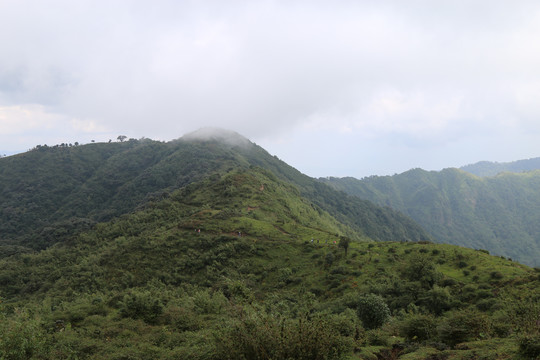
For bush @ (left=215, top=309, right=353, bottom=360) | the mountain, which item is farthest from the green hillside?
the mountain

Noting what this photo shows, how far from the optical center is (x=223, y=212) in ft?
236

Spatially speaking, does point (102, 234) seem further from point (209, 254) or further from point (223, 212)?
point (209, 254)

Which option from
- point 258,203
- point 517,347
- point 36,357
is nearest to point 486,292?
point 517,347

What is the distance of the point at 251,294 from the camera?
27.1 metres

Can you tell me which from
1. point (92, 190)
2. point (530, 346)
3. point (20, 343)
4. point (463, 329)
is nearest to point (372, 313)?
point (463, 329)

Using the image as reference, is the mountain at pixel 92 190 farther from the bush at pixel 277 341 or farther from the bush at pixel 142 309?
the bush at pixel 277 341

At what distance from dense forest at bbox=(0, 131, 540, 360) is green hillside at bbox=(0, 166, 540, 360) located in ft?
0.40

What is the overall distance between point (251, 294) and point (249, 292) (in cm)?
146

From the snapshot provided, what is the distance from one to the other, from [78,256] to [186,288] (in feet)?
117

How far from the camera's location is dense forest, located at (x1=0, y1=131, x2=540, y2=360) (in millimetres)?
14562

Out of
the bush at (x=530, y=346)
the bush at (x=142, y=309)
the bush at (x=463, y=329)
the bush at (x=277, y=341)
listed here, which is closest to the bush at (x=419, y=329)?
the bush at (x=463, y=329)

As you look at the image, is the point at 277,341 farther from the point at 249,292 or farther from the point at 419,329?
the point at 249,292

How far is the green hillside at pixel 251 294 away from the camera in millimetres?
14445

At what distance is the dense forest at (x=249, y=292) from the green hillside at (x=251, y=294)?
122 millimetres
